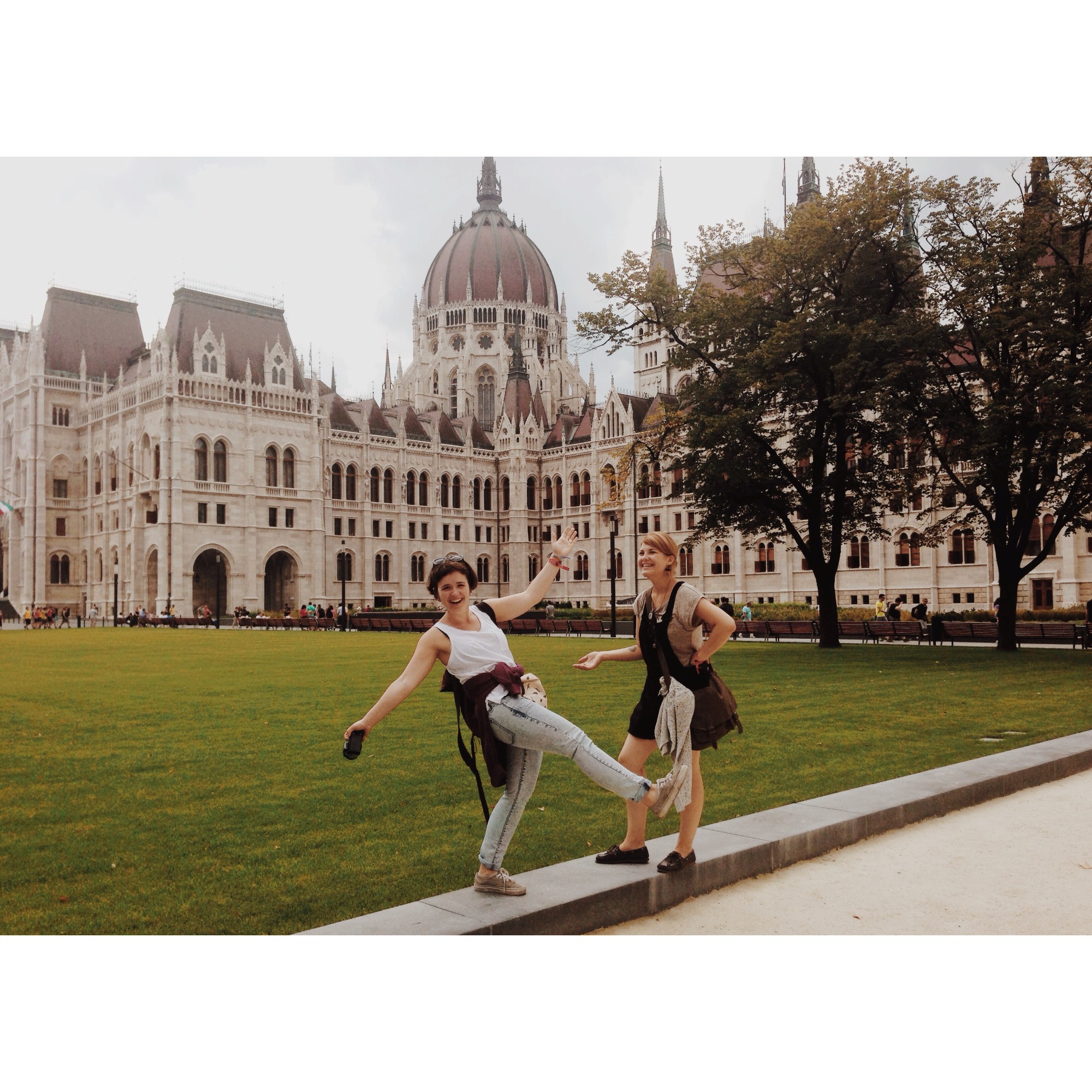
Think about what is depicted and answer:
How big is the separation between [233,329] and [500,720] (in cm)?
6499

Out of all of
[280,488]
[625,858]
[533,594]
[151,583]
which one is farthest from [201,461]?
[625,858]

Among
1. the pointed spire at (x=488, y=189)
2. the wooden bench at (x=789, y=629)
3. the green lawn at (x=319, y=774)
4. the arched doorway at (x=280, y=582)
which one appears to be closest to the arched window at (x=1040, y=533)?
the wooden bench at (x=789, y=629)

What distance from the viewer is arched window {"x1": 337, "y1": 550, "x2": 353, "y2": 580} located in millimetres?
65750

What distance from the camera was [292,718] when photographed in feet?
38.6

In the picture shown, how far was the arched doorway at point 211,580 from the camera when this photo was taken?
198 ft

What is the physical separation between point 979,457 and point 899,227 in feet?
21.2

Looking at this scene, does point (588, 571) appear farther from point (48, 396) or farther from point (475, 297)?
point (48, 396)

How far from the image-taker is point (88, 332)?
225 feet

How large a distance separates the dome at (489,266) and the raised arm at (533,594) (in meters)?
87.4

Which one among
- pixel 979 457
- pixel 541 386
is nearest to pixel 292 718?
pixel 979 457

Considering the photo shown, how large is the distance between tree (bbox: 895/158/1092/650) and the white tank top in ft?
57.0

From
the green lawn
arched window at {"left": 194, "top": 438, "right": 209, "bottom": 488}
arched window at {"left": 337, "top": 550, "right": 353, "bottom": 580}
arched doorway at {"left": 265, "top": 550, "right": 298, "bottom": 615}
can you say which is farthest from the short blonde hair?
arched window at {"left": 337, "top": 550, "right": 353, "bottom": 580}

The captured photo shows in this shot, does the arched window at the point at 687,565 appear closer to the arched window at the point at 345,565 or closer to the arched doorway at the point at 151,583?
the arched window at the point at 345,565

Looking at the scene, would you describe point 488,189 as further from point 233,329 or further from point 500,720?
point 500,720
